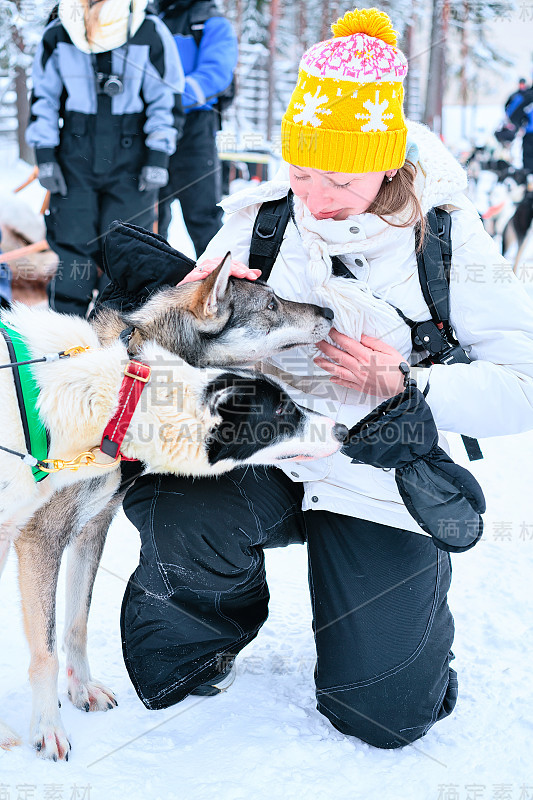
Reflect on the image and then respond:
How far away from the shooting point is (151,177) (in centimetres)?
464

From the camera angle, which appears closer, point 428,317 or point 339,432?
point 339,432

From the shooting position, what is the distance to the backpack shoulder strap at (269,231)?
2.20 m

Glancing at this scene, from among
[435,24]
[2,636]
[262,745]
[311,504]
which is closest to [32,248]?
[2,636]

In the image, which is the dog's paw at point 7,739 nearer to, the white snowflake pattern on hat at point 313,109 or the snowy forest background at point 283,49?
the white snowflake pattern on hat at point 313,109

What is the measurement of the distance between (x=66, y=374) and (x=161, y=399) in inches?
11.4

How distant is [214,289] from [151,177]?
9.66ft

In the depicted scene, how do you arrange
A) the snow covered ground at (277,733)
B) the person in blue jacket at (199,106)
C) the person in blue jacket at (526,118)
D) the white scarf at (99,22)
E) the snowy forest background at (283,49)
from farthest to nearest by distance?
the snowy forest background at (283,49) → the person in blue jacket at (526,118) → the person in blue jacket at (199,106) → the white scarf at (99,22) → the snow covered ground at (277,733)

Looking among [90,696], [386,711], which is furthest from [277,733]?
[90,696]

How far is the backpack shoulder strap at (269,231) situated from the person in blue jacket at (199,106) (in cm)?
363

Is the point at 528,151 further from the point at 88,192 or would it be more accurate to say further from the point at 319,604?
the point at 319,604

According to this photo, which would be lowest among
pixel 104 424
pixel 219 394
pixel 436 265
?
pixel 104 424

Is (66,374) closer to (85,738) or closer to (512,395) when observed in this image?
(85,738)

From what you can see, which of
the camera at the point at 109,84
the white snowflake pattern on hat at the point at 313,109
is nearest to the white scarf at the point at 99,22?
the camera at the point at 109,84

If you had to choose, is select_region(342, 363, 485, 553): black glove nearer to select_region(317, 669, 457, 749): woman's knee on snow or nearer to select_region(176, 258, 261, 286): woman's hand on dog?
select_region(317, 669, 457, 749): woman's knee on snow
